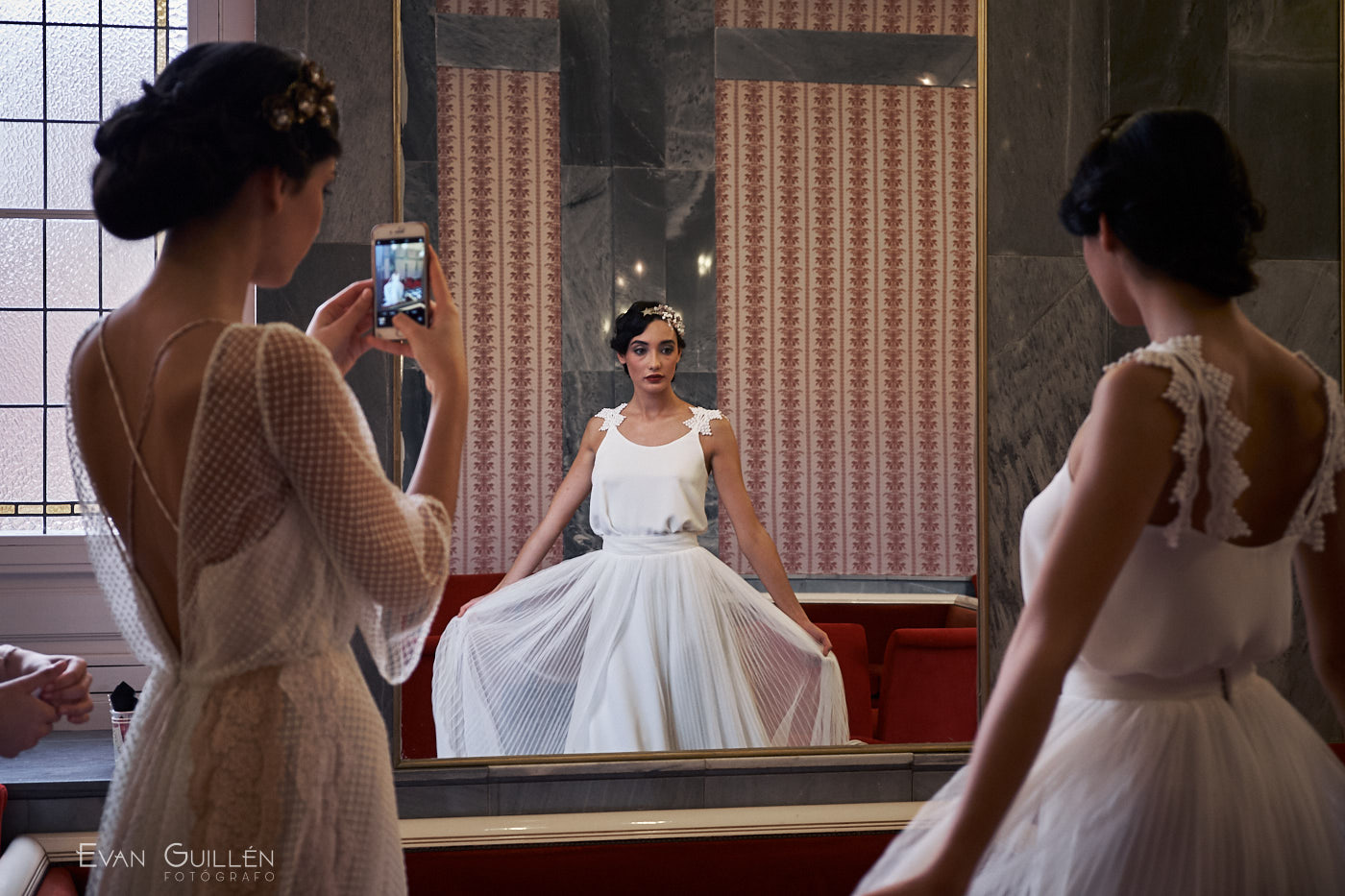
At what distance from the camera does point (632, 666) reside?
7.80 ft

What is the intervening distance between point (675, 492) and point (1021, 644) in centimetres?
141

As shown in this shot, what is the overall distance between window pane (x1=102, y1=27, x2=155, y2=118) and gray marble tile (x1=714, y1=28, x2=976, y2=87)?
1633 mm

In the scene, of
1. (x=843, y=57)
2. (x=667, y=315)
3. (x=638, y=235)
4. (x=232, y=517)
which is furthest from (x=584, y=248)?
(x=232, y=517)

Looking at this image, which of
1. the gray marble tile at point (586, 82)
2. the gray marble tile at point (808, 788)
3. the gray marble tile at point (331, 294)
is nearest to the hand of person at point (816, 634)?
the gray marble tile at point (808, 788)

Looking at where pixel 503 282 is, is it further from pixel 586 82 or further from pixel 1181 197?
pixel 1181 197

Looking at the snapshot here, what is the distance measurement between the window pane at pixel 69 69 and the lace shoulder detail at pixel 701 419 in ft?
6.25

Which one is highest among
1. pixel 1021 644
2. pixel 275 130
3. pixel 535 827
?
pixel 275 130

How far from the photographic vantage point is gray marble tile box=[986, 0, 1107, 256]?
245cm

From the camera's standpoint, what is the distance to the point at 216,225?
1.17m

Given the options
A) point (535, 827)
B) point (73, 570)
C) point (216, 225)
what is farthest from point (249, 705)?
point (73, 570)

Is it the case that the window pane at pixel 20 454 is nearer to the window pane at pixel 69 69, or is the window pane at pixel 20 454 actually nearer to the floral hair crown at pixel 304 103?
the window pane at pixel 69 69

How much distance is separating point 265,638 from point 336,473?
0.20 m

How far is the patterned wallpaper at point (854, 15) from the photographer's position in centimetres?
237

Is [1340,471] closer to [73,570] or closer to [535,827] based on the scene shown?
[535,827]
